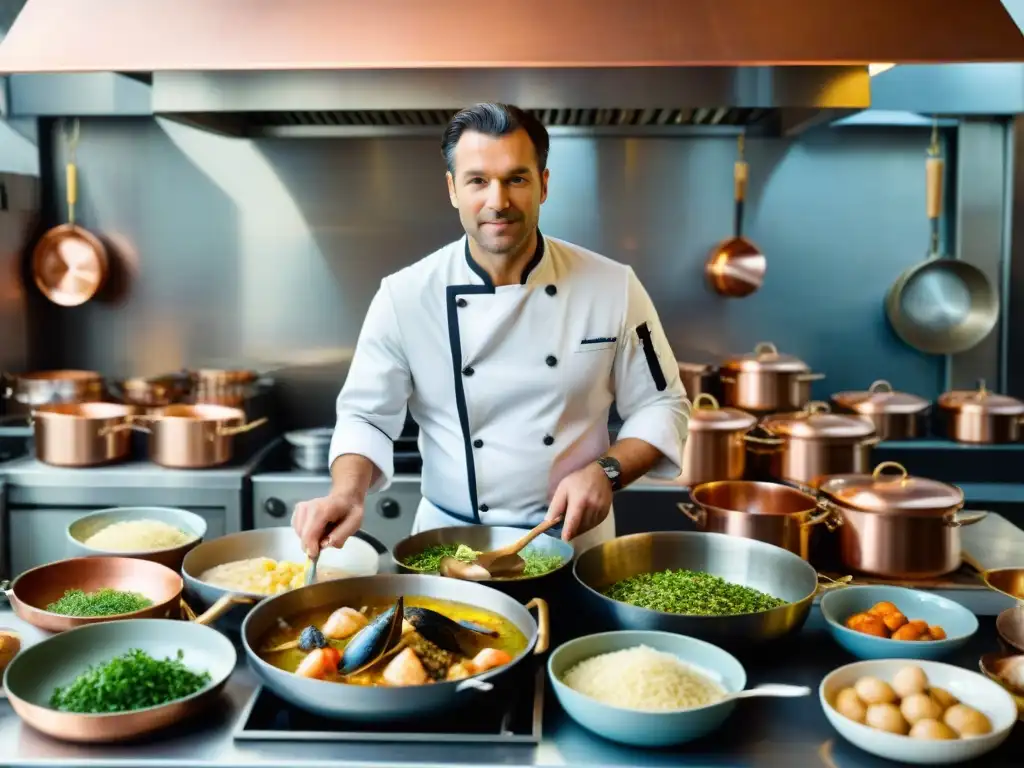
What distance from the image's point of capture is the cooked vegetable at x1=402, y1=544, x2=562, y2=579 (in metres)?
1.93

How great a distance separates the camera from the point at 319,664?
146 cm

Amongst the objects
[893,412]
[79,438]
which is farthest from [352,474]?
[893,412]

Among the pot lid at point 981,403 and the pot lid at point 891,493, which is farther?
the pot lid at point 981,403

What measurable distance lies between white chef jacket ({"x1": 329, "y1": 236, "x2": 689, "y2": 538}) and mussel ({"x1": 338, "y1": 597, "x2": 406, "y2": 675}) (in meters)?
0.90

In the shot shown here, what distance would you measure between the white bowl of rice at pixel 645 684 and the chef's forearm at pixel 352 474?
2.22ft

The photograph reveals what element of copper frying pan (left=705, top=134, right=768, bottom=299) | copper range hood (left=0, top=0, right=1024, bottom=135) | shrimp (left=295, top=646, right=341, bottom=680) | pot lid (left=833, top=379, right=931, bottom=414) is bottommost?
shrimp (left=295, top=646, right=341, bottom=680)

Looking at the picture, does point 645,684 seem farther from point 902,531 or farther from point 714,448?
point 714,448

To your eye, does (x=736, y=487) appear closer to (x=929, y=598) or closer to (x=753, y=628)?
(x=929, y=598)

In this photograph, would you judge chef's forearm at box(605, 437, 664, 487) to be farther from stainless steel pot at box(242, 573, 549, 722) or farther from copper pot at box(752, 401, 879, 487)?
copper pot at box(752, 401, 879, 487)

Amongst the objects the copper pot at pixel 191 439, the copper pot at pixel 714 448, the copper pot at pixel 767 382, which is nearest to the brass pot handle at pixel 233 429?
the copper pot at pixel 191 439

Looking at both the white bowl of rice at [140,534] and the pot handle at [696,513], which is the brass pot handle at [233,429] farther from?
the pot handle at [696,513]

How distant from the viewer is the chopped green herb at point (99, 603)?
5.59ft

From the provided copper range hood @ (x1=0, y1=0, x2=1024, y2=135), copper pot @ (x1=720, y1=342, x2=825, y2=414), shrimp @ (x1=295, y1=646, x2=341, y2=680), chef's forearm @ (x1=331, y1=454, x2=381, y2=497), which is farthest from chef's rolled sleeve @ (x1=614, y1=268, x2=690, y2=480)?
copper pot @ (x1=720, y1=342, x2=825, y2=414)

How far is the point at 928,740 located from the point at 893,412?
2455mm
